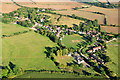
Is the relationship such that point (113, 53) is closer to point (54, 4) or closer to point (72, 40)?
point (72, 40)

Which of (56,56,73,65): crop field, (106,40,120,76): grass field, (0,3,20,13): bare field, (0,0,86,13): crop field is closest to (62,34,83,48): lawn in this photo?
(56,56,73,65): crop field

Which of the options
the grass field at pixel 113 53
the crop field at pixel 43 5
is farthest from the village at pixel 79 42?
the crop field at pixel 43 5

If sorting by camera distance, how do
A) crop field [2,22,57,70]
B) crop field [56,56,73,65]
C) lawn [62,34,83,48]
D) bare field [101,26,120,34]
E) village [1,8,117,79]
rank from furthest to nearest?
bare field [101,26,120,34]
lawn [62,34,83,48]
crop field [56,56,73,65]
village [1,8,117,79]
crop field [2,22,57,70]

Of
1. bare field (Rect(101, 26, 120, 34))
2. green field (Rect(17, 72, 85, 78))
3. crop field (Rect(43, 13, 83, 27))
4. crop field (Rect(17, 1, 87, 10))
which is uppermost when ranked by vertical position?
crop field (Rect(17, 1, 87, 10))

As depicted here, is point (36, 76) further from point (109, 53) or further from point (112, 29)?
point (112, 29)

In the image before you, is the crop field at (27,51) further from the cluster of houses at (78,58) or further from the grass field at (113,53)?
the grass field at (113,53)

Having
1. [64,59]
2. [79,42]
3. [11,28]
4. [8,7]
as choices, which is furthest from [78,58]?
[8,7]

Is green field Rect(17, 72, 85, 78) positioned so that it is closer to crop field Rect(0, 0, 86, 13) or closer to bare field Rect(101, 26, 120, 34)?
bare field Rect(101, 26, 120, 34)
